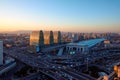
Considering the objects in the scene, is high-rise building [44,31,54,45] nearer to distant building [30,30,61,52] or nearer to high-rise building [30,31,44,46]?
distant building [30,30,61,52]

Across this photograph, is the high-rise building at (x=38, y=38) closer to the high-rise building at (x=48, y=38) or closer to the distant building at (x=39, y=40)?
the distant building at (x=39, y=40)

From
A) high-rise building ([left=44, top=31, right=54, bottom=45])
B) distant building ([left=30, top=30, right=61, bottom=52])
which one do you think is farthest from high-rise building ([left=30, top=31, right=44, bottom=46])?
high-rise building ([left=44, top=31, right=54, bottom=45])

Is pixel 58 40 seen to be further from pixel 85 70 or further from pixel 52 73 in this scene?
pixel 52 73

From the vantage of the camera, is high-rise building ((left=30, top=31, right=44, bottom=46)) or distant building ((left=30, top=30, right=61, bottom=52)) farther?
high-rise building ((left=30, top=31, right=44, bottom=46))

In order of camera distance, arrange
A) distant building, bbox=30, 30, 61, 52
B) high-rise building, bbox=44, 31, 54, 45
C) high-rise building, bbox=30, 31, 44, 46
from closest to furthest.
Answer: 1. distant building, bbox=30, 30, 61, 52
2. high-rise building, bbox=30, 31, 44, 46
3. high-rise building, bbox=44, 31, 54, 45

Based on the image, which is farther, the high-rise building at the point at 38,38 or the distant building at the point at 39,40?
the high-rise building at the point at 38,38

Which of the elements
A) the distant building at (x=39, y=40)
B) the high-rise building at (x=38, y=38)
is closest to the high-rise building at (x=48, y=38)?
the distant building at (x=39, y=40)

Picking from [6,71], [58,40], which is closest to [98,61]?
[6,71]

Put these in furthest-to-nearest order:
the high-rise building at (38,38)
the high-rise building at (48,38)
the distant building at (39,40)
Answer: the high-rise building at (48,38) < the high-rise building at (38,38) < the distant building at (39,40)

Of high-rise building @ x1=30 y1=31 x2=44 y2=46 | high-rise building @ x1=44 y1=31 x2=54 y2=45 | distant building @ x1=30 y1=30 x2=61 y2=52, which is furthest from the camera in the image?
high-rise building @ x1=44 y1=31 x2=54 y2=45

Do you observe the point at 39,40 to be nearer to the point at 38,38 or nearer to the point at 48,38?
the point at 38,38

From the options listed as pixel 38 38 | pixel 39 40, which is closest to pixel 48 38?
pixel 38 38

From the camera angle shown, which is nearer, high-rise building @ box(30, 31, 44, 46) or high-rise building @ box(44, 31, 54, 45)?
high-rise building @ box(30, 31, 44, 46)
